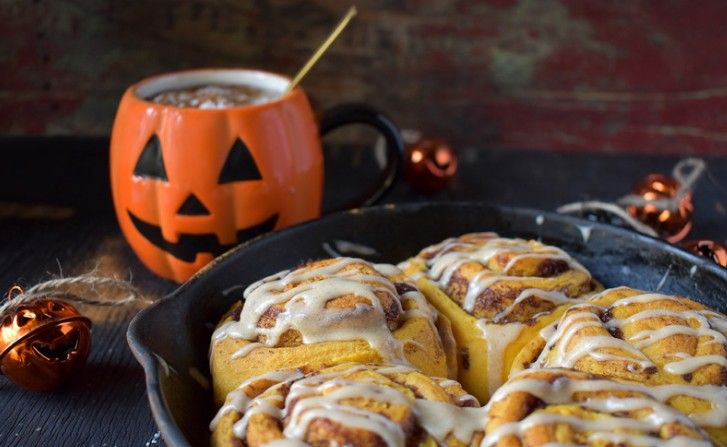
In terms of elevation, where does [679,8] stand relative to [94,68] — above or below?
above

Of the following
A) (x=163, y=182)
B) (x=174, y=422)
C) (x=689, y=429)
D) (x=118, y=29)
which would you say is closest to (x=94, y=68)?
(x=118, y=29)

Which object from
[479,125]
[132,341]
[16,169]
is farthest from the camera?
[479,125]

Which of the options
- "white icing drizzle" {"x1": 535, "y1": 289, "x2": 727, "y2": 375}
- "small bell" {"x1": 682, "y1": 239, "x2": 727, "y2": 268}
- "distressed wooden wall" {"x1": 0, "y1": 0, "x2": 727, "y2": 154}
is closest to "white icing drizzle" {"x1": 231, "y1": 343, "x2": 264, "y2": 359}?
"white icing drizzle" {"x1": 535, "y1": 289, "x2": 727, "y2": 375}

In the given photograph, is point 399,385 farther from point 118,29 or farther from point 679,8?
point 679,8

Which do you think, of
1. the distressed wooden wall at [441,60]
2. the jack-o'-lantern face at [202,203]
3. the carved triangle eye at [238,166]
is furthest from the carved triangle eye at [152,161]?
the distressed wooden wall at [441,60]

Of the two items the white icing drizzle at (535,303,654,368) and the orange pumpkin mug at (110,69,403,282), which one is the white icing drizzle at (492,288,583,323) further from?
the orange pumpkin mug at (110,69,403,282)

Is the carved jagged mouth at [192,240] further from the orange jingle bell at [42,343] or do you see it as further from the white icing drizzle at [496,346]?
the white icing drizzle at [496,346]
